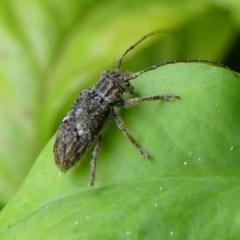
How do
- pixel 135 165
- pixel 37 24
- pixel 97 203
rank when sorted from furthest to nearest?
pixel 37 24 → pixel 135 165 → pixel 97 203

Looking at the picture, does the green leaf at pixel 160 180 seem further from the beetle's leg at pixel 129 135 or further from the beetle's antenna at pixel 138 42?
the beetle's antenna at pixel 138 42

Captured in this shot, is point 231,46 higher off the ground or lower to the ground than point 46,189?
lower

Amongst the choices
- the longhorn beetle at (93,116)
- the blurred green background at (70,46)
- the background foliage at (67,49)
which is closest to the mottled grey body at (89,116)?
the longhorn beetle at (93,116)

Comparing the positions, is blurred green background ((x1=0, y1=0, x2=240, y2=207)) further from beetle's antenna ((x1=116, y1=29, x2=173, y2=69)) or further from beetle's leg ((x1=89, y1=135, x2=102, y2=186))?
beetle's leg ((x1=89, y1=135, x2=102, y2=186))

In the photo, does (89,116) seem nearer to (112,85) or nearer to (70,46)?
(112,85)

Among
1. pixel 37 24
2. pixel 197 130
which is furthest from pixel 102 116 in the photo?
pixel 37 24

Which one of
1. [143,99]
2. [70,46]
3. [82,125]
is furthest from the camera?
[70,46]

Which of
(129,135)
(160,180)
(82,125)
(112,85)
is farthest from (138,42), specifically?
(160,180)

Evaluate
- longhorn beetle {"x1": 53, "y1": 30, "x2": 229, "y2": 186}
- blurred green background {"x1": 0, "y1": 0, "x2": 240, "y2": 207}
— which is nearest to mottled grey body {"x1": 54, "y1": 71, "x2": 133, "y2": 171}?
longhorn beetle {"x1": 53, "y1": 30, "x2": 229, "y2": 186}

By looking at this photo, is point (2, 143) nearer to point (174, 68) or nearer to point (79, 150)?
point (79, 150)
